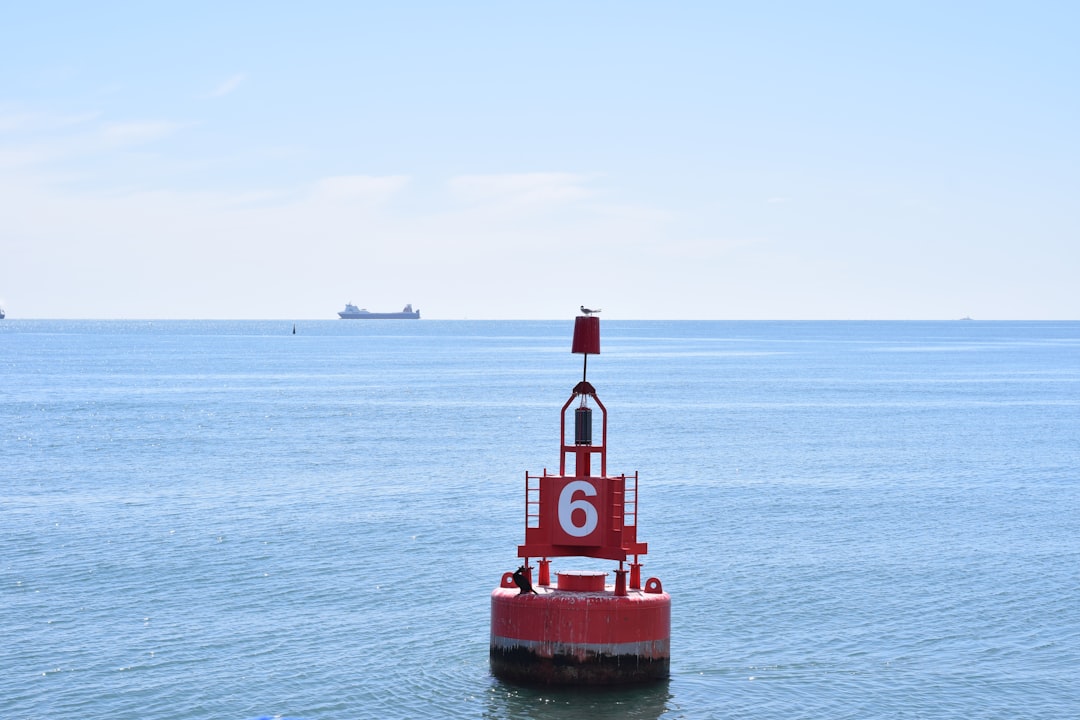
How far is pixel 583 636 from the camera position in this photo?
22.9m

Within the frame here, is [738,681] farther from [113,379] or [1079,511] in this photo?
[113,379]

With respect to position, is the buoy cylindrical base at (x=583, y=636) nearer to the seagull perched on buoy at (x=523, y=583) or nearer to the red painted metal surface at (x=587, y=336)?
the seagull perched on buoy at (x=523, y=583)

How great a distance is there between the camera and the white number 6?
23.8 metres

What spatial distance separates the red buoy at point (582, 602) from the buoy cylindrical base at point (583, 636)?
16 mm

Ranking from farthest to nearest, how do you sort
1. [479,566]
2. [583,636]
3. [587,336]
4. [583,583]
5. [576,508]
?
[479,566], [587,336], [576,508], [583,583], [583,636]

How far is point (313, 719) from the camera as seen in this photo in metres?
23.0

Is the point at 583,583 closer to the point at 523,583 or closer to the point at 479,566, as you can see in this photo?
the point at 523,583

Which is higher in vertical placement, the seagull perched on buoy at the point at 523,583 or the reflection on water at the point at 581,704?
the seagull perched on buoy at the point at 523,583

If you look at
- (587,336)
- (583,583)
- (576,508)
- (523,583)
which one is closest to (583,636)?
(583,583)

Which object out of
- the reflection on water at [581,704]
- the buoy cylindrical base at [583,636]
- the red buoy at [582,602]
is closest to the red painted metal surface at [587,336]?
the red buoy at [582,602]

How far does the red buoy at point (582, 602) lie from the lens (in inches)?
901

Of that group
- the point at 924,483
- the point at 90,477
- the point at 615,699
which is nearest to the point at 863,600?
the point at 615,699

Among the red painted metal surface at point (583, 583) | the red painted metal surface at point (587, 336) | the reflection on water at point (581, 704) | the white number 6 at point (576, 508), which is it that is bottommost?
the reflection on water at point (581, 704)

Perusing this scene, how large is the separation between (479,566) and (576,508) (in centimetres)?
1228
